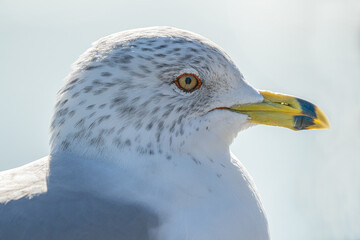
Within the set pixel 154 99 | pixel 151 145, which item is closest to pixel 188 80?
pixel 154 99

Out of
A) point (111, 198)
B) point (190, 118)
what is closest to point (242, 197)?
point (190, 118)

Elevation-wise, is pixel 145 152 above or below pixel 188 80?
below

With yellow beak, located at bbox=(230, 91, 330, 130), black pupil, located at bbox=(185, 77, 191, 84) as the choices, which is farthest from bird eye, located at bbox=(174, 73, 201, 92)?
yellow beak, located at bbox=(230, 91, 330, 130)

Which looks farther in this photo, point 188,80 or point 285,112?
point 285,112

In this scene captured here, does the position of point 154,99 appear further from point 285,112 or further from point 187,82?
point 285,112

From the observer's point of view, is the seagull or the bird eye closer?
the seagull

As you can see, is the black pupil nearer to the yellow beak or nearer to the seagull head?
the seagull head

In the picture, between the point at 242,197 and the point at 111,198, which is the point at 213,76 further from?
the point at 111,198
